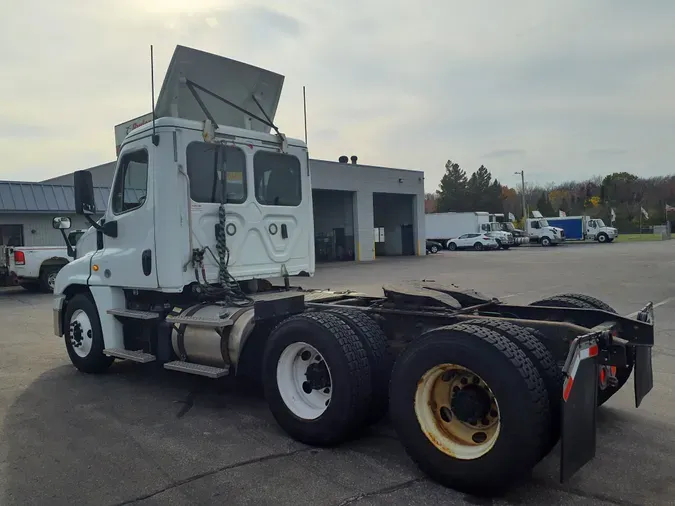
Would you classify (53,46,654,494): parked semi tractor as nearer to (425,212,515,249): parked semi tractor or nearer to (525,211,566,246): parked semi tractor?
(425,212,515,249): parked semi tractor

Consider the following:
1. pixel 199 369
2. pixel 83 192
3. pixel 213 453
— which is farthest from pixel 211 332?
pixel 83 192

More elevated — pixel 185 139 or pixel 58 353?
pixel 185 139

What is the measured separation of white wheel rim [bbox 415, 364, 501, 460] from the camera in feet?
12.7

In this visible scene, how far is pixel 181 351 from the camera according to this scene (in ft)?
20.2

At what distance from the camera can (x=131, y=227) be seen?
6.58 metres

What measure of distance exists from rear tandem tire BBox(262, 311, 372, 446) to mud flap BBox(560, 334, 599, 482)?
5.20 feet

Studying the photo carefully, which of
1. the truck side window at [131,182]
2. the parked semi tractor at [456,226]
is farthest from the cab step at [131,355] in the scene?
the parked semi tractor at [456,226]

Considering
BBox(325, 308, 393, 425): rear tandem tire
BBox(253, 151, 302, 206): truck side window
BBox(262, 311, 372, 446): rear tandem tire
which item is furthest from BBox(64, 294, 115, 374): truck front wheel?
BBox(325, 308, 393, 425): rear tandem tire

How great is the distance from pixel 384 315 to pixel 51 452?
3.01m

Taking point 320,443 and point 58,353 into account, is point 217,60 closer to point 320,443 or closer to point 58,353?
point 320,443

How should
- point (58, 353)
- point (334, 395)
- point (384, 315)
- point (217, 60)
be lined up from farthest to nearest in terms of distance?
point (58, 353) < point (217, 60) < point (384, 315) < point (334, 395)

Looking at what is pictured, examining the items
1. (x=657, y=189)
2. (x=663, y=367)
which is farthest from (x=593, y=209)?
(x=663, y=367)

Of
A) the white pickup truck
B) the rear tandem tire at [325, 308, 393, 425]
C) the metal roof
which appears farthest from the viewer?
the metal roof

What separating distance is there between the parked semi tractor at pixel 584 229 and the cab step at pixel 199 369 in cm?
5675
